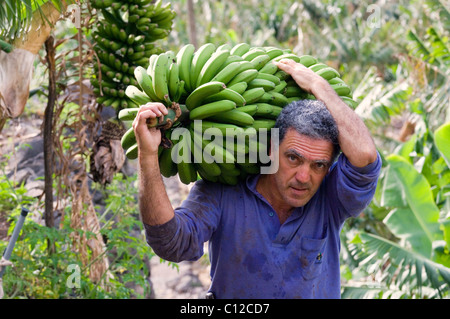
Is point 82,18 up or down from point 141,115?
up

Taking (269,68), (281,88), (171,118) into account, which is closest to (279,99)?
(281,88)

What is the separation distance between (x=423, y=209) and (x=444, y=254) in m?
0.72

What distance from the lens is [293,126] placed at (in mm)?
2893

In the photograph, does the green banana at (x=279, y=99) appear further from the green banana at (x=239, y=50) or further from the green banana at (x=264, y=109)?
the green banana at (x=239, y=50)

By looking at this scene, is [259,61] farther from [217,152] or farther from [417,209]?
[417,209]

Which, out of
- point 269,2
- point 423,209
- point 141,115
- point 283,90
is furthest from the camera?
point 269,2

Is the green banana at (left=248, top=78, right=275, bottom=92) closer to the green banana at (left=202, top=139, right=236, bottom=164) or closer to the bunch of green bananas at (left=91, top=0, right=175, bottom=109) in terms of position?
the green banana at (left=202, top=139, right=236, bottom=164)

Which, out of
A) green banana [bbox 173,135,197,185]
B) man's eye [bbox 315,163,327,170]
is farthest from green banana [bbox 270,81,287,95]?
green banana [bbox 173,135,197,185]

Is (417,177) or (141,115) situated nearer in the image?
(141,115)

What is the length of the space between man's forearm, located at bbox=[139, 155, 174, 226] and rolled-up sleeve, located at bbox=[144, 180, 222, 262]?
34 millimetres

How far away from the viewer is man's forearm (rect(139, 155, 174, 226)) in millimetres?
2553
